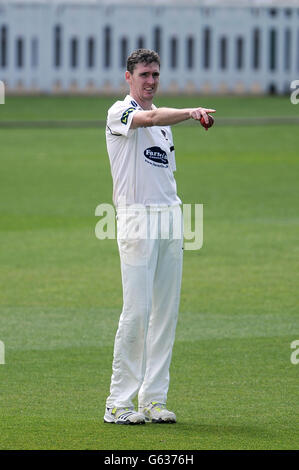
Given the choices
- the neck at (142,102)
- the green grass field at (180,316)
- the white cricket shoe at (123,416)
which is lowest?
the white cricket shoe at (123,416)

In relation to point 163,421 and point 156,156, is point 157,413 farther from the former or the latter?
point 156,156

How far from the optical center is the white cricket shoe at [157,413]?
6918 mm

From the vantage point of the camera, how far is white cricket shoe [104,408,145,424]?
6.83 m

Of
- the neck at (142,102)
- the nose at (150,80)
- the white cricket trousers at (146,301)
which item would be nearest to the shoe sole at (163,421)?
the white cricket trousers at (146,301)

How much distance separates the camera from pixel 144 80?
6.78 m

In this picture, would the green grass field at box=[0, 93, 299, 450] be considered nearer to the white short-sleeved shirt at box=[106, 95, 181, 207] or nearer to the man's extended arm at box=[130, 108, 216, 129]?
the white short-sleeved shirt at box=[106, 95, 181, 207]

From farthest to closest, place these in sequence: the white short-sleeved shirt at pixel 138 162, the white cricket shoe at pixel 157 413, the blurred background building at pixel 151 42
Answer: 1. the blurred background building at pixel 151 42
2. the white cricket shoe at pixel 157 413
3. the white short-sleeved shirt at pixel 138 162

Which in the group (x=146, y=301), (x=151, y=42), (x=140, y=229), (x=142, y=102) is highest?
(x=151, y=42)

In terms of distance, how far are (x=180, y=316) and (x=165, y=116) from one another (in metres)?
4.31

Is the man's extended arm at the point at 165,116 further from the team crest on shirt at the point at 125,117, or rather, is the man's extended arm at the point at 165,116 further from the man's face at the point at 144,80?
the man's face at the point at 144,80

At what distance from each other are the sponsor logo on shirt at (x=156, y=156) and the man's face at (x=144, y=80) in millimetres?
301

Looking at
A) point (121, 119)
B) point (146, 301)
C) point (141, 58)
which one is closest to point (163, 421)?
point (146, 301)

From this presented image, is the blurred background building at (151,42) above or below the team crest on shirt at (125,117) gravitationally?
above

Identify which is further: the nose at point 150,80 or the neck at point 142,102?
the neck at point 142,102
